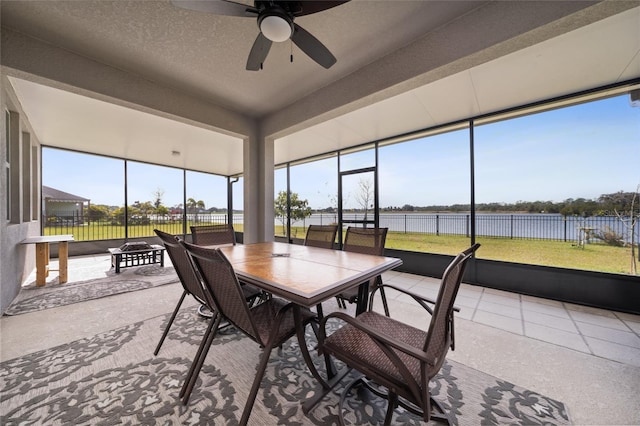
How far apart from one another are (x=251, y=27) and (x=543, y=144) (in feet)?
13.9

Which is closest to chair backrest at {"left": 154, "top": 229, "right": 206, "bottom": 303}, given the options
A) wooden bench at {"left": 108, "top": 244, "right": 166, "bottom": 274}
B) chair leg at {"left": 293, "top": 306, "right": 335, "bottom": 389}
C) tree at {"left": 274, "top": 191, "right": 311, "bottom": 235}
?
chair leg at {"left": 293, "top": 306, "right": 335, "bottom": 389}

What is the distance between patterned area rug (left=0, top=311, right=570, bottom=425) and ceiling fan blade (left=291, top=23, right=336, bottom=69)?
2523 mm

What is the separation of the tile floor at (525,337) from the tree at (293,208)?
3.55 metres

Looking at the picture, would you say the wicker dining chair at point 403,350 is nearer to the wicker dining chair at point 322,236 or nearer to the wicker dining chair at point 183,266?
the wicker dining chair at point 183,266

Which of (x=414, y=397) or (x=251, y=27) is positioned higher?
(x=251, y=27)

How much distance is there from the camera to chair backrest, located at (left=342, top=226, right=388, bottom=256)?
2.38 meters

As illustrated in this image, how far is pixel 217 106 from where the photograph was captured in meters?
3.47

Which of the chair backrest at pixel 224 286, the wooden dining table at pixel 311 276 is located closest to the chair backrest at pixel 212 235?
the wooden dining table at pixel 311 276

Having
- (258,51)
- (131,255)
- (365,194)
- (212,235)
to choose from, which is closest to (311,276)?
(258,51)

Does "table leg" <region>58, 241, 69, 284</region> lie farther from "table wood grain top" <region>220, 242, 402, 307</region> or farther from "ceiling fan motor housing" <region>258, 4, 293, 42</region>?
"ceiling fan motor housing" <region>258, 4, 293, 42</region>

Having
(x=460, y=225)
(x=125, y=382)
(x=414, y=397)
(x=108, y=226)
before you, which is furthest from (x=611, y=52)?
(x=108, y=226)

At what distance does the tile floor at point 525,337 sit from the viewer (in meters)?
1.46

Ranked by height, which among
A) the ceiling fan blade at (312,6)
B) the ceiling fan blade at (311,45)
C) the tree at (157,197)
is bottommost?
the tree at (157,197)

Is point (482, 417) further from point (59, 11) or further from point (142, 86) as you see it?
point (142, 86)
